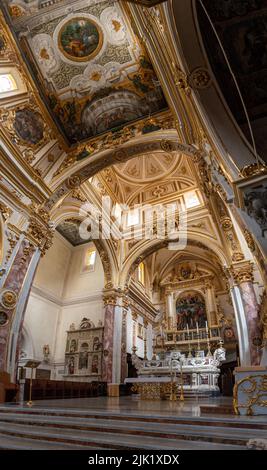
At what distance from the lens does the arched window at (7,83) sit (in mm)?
9148

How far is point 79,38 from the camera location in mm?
9188

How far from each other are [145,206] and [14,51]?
9.83m

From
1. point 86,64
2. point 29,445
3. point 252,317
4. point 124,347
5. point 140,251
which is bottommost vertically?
point 29,445

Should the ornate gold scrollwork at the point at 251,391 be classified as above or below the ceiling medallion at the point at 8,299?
below

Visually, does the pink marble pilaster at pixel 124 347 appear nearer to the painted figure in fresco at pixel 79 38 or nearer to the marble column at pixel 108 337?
the marble column at pixel 108 337

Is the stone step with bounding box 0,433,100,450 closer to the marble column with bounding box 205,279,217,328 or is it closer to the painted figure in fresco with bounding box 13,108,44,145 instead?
the painted figure in fresco with bounding box 13,108,44,145

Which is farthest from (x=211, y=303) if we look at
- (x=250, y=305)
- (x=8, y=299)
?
(x=8, y=299)

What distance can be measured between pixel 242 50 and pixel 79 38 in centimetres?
651

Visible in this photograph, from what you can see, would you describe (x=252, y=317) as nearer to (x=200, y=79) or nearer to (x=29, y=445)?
(x=200, y=79)

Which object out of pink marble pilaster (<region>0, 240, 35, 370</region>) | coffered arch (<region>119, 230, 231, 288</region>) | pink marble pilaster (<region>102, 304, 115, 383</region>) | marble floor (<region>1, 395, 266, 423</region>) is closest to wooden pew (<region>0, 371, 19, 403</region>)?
pink marble pilaster (<region>0, 240, 35, 370</region>)

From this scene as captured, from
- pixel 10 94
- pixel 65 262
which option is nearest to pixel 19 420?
pixel 10 94

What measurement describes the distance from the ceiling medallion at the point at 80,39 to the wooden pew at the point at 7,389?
33.6 ft

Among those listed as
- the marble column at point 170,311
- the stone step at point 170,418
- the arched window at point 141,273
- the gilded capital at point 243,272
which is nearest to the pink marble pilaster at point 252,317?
the gilded capital at point 243,272

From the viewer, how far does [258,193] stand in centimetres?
416
